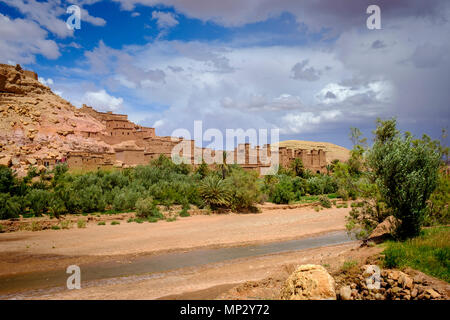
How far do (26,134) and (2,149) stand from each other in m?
4.24

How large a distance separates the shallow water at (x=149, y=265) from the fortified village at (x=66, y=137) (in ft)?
71.4

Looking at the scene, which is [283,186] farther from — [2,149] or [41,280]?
[2,149]

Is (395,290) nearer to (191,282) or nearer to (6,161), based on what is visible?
(191,282)

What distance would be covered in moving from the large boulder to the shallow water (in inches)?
236

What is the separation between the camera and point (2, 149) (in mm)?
35438

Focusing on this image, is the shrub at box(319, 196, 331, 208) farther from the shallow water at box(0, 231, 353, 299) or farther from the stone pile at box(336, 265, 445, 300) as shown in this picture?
the stone pile at box(336, 265, 445, 300)

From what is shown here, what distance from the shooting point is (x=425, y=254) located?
784 cm

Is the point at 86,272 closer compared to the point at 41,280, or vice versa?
the point at 41,280

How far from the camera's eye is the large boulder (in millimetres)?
6132

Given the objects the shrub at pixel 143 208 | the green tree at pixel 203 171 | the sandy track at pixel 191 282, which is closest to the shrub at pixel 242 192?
the shrub at pixel 143 208

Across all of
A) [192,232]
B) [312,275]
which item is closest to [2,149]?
[192,232]

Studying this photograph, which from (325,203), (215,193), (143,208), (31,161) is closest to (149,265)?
(143,208)

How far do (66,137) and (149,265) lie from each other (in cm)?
3710

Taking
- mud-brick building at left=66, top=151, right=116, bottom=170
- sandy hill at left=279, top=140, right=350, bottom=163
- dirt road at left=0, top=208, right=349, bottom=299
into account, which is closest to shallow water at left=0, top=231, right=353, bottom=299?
dirt road at left=0, top=208, right=349, bottom=299
